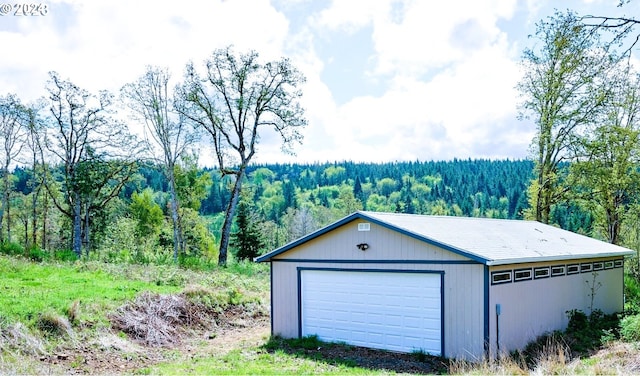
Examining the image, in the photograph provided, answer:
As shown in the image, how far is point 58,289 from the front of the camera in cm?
1406

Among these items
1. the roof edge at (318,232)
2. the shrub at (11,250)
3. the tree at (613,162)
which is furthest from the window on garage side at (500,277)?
the shrub at (11,250)

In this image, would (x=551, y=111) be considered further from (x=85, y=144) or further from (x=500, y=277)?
(x=85, y=144)

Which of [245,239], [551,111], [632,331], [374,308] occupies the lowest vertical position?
[632,331]

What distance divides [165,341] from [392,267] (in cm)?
564

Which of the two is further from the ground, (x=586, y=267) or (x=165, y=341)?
(x=586, y=267)

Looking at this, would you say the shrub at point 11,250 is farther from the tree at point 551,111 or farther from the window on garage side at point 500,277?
the tree at point 551,111

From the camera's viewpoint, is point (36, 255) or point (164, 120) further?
point (164, 120)

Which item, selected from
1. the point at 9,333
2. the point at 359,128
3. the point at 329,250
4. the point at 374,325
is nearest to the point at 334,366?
the point at 374,325

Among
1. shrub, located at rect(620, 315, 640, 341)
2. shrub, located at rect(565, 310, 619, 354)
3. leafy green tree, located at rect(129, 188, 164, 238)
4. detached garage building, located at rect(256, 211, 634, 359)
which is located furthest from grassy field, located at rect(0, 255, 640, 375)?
leafy green tree, located at rect(129, 188, 164, 238)

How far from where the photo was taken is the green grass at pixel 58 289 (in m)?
11.6

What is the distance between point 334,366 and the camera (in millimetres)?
10805

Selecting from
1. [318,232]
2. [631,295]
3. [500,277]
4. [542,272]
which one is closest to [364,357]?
[318,232]

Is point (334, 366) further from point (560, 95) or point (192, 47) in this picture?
point (192, 47)

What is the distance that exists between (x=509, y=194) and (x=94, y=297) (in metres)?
73.1
